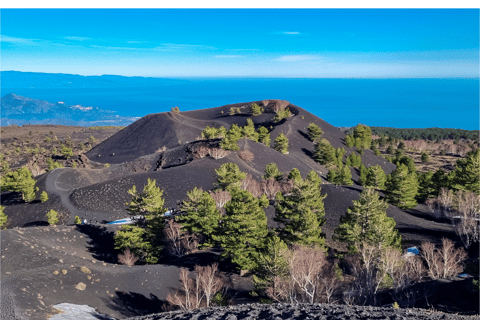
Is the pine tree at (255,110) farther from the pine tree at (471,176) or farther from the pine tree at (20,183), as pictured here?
the pine tree at (20,183)

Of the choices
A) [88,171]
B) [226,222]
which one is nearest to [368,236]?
[226,222]

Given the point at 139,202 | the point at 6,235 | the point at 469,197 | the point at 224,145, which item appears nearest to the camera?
the point at 6,235

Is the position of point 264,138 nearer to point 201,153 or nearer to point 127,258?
point 201,153

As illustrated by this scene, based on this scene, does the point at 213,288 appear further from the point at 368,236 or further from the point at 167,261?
the point at 368,236

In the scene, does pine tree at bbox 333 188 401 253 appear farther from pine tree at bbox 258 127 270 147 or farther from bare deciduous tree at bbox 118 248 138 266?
pine tree at bbox 258 127 270 147

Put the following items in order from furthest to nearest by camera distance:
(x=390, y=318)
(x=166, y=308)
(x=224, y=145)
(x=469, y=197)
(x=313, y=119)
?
(x=313, y=119) → (x=224, y=145) → (x=469, y=197) → (x=166, y=308) → (x=390, y=318)

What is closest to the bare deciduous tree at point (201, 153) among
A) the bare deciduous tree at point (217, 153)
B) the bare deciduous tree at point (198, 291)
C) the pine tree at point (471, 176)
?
the bare deciduous tree at point (217, 153)
